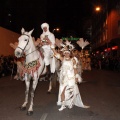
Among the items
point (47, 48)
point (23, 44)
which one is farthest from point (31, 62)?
point (47, 48)

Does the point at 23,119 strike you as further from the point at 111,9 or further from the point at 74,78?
the point at 111,9

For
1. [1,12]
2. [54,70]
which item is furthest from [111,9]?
[54,70]

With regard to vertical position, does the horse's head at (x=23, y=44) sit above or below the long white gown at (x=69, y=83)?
above

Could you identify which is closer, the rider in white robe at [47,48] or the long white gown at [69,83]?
the long white gown at [69,83]

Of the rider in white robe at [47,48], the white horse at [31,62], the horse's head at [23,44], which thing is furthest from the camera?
the rider in white robe at [47,48]

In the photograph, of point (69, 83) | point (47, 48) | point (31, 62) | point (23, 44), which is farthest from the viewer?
point (47, 48)

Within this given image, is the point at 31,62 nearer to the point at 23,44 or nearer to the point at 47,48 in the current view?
the point at 23,44

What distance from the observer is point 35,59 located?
31.9 feet

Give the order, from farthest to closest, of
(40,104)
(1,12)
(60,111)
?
(1,12), (40,104), (60,111)

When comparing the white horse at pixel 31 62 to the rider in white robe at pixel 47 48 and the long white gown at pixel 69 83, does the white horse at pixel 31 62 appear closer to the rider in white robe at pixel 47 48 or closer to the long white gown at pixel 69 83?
the long white gown at pixel 69 83

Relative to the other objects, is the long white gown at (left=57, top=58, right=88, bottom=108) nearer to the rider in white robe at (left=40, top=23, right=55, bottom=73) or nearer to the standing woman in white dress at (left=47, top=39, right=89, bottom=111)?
the standing woman in white dress at (left=47, top=39, right=89, bottom=111)

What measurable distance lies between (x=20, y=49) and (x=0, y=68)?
13.6 metres

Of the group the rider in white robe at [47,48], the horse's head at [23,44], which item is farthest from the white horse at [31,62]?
the rider in white robe at [47,48]

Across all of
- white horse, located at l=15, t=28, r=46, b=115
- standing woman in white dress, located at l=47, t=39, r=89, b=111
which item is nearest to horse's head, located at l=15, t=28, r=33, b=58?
white horse, located at l=15, t=28, r=46, b=115
